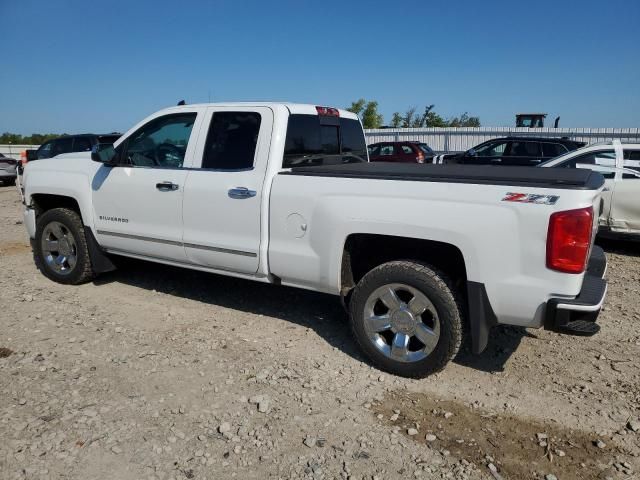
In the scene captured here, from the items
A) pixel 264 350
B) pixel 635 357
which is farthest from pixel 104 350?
pixel 635 357

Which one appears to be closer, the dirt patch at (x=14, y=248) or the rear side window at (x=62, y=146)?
the dirt patch at (x=14, y=248)

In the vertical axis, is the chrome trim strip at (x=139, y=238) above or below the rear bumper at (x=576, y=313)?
above

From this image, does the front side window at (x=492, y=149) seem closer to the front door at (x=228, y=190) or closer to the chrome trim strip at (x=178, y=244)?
the front door at (x=228, y=190)

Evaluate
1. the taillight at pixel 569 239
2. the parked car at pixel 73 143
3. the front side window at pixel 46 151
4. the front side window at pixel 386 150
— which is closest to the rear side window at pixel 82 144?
the parked car at pixel 73 143

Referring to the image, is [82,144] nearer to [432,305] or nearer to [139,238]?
[139,238]

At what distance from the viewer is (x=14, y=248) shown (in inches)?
301

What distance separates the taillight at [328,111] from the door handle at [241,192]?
47.5 inches

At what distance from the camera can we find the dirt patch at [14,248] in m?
7.35

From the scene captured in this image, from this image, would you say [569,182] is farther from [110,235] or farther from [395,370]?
[110,235]

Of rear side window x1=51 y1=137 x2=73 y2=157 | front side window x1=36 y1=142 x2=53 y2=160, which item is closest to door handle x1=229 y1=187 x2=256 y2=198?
rear side window x1=51 y1=137 x2=73 y2=157

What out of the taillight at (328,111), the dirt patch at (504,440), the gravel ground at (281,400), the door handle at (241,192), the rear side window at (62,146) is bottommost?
the dirt patch at (504,440)

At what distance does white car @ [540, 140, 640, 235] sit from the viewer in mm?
7297

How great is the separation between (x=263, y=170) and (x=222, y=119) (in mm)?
727

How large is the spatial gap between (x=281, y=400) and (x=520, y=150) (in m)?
12.7
